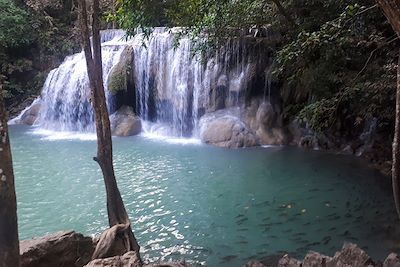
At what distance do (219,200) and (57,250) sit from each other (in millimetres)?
3833

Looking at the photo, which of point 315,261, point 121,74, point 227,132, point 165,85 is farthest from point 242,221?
point 121,74

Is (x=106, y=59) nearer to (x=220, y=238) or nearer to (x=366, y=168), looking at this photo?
(x=366, y=168)

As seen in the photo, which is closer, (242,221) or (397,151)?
(397,151)

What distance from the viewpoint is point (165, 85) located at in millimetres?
15039

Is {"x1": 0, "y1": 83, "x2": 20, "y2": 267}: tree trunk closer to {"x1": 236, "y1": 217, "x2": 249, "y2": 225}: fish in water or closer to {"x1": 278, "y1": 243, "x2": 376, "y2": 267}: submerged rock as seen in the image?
{"x1": 278, "y1": 243, "x2": 376, "y2": 267}: submerged rock

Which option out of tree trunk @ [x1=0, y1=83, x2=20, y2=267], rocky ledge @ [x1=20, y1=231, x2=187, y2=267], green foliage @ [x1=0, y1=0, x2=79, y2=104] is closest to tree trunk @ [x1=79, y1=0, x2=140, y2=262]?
rocky ledge @ [x1=20, y1=231, x2=187, y2=267]

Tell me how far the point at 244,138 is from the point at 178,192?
14.2 ft

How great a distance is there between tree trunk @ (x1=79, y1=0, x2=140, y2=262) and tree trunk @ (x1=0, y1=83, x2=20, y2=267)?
7.40ft

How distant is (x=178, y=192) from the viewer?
8.59 m

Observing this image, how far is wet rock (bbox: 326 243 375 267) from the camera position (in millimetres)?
3772

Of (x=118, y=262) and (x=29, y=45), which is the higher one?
(x=29, y=45)

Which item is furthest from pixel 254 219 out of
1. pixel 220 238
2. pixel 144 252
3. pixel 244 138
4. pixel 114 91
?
pixel 114 91

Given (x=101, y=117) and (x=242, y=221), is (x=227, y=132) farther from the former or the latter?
(x=101, y=117)

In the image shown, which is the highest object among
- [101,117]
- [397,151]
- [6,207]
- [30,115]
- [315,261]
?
[101,117]
